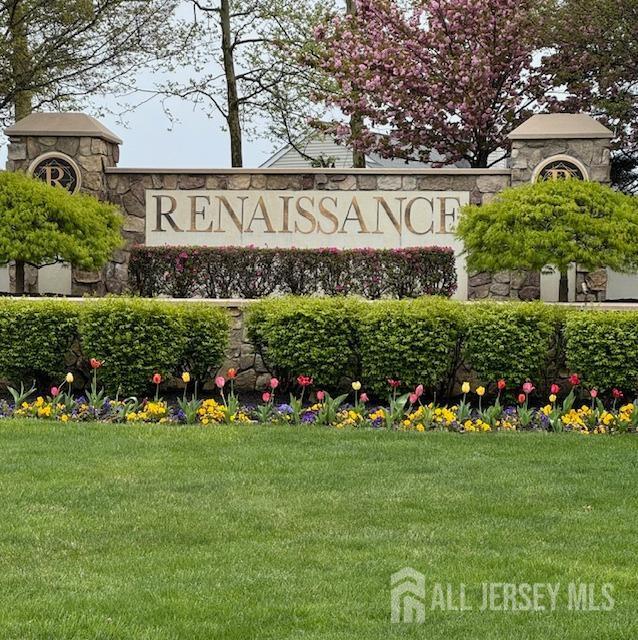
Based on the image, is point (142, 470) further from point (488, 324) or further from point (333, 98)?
point (333, 98)

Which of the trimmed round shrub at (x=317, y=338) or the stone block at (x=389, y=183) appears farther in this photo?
the stone block at (x=389, y=183)

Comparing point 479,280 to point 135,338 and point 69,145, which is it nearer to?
point 69,145

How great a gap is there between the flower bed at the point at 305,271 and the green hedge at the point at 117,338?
266 cm

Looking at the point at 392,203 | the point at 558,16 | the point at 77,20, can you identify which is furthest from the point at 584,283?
the point at 77,20

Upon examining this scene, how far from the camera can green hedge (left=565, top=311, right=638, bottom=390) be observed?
8898 millimetres

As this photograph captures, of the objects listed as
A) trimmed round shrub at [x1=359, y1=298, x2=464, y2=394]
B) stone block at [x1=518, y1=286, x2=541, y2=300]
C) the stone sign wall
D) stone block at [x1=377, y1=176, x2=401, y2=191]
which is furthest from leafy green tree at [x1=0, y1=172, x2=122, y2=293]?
stone block at [x1=518, y1=286, x2=541, y2=300]

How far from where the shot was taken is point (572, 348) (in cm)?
905

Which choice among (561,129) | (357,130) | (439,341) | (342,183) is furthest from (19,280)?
(357,130)

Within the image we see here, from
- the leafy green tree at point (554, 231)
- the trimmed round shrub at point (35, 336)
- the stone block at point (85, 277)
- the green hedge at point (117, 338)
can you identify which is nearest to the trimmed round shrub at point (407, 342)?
the green hedge at point (117, 338)

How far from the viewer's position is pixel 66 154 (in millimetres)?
13664

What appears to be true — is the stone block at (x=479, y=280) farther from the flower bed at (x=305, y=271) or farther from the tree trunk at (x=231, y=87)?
the tree trunk at (x=231, y=87)

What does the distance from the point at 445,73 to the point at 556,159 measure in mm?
5277

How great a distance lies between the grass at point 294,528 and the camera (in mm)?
4070

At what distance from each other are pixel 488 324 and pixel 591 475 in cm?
273
